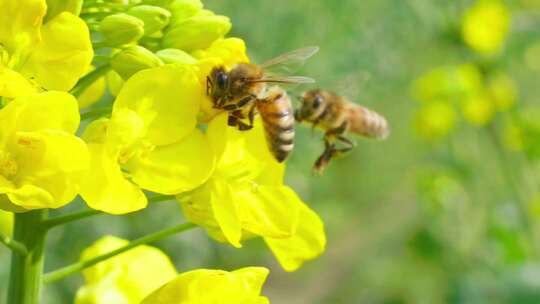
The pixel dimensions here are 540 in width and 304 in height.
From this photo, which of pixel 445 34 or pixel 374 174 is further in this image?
pixel 374 174

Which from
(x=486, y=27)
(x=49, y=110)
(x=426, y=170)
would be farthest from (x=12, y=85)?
(x=426, y=170)

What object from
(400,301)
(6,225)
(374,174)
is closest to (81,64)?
(6,225)

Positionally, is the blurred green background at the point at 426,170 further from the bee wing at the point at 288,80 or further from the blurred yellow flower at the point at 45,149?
the blurred yellow flower at the point at 45,149

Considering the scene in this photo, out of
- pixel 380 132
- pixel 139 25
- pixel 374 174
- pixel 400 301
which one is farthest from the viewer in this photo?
pixel 374 174

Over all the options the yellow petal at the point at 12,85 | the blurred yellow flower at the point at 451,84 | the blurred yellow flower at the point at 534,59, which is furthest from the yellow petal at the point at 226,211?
the blurred yellow flower at the point at 534,59

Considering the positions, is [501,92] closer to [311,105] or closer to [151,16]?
[311,105]

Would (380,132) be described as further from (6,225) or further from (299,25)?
(299,25)

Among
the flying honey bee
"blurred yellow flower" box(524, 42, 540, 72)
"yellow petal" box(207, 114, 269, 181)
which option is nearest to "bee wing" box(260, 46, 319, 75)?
the flying honey bee
